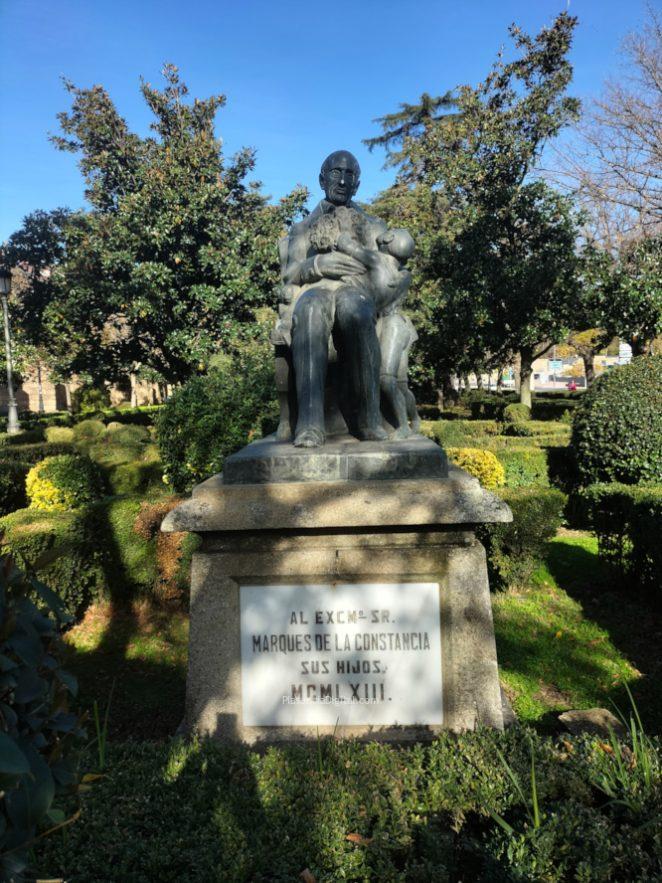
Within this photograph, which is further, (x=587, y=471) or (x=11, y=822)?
(x=587, y=471)

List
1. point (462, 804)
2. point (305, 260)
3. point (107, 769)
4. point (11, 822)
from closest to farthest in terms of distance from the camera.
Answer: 1. point (11, 822)
2. point (462, 804)
3. point (107, 769)
4. point (305, 260)

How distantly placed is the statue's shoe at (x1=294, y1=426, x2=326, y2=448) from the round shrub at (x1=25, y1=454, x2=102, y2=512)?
19.4 ft

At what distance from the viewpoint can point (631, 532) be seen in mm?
5895

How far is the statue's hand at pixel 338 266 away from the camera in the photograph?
11.3 feet

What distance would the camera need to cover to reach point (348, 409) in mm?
3637

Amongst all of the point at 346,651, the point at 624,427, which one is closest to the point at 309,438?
the point at 346,651

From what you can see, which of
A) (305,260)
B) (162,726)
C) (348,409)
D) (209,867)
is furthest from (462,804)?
(305,260)

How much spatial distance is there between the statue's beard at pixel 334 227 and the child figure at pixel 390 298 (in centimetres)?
5

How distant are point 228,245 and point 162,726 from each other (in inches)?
599

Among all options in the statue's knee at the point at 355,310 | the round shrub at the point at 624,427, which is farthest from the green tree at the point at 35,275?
the statue's knee at the point at 355,310

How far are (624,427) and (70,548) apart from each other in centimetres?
717

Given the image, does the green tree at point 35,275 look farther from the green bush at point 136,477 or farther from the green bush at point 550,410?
the green bush at point 550,410

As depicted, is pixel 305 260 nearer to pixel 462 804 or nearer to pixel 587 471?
pixel 462 804

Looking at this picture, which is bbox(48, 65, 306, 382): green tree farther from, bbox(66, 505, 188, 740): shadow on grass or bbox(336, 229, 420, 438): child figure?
bbox(336, 229, 420, 438): child figure
